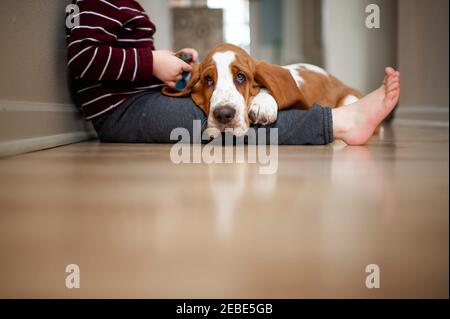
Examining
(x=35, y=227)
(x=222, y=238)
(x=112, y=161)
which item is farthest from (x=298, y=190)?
(x=112, y=161)

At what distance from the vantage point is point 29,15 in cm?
133

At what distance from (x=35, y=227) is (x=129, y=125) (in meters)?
0.97

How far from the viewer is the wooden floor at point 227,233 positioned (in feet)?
1.41

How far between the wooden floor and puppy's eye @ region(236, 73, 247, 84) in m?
0.50

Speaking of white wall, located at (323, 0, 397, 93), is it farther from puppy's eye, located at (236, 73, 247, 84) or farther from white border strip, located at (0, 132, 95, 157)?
white border strip, located at (0, 132, 95, 157)

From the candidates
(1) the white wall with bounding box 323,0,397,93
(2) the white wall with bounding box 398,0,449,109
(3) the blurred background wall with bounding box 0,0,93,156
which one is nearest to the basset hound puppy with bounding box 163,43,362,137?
(3) the blurred background wall with bounding box 0,0,93,156

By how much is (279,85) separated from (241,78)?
0.12 meters

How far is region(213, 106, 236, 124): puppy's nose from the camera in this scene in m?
1.24

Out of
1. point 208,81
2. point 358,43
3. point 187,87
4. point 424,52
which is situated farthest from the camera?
point 358,43

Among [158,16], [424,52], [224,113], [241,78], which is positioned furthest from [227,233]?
[158,16]

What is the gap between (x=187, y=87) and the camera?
4.78 ft

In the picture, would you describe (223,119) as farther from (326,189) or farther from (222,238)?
(222,238)

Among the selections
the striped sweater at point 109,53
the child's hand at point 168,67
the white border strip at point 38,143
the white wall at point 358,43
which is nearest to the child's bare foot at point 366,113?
the child's hand at point 168,67

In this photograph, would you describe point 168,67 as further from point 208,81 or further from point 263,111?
point 263,111
